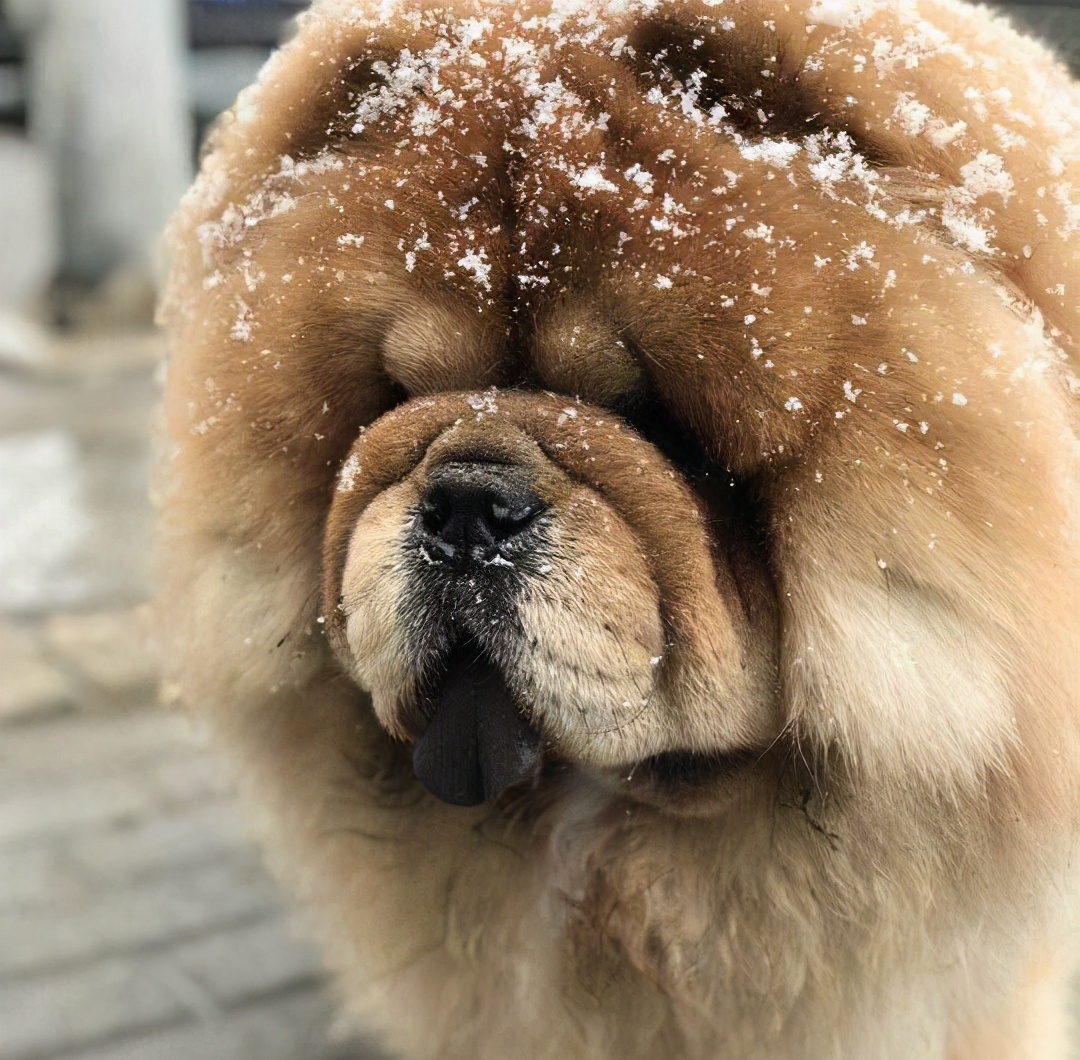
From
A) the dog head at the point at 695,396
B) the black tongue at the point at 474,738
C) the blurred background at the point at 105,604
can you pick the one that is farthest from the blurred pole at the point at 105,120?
the black tongue at the point at 474,738

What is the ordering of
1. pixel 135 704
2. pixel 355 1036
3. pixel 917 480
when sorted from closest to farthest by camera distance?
1. pixel 917 480
2. pixel 355 1036
3. pixel 135 704

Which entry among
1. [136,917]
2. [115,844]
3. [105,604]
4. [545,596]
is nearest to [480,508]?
[545,596]

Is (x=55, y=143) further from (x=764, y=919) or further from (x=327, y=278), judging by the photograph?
(x=764, y=919)

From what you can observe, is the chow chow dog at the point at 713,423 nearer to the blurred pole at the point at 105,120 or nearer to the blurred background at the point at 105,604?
the blurred background at the point at 105,604

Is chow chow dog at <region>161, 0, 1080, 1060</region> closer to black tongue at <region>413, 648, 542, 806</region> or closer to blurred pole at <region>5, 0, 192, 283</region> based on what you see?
black tongue at <region>413, 648, 542, 806</region>

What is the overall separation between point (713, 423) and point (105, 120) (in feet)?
6.18

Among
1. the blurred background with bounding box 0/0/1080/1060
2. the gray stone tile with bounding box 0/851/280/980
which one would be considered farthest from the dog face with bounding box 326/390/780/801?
the gray stone tile with bounding box 0/851/280/980

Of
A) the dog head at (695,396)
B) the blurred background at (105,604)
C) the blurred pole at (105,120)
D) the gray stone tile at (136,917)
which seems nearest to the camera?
the dog head at (695,396)

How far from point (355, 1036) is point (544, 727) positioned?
75 centimetres

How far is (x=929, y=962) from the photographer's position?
0.80 meters

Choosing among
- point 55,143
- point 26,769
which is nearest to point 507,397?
point 26,769

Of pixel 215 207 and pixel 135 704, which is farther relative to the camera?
pixel 135 704

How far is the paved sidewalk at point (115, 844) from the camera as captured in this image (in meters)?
1.29

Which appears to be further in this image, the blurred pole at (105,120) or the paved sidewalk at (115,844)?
the blurred pole at (105,120)
